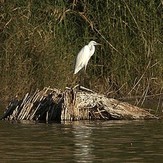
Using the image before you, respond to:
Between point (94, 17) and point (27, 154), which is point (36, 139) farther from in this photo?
point (94, 17)

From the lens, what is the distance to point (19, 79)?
808 inches

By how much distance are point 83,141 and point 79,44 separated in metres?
9.56

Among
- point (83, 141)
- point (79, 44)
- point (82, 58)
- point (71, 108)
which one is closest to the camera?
point (83, 141)

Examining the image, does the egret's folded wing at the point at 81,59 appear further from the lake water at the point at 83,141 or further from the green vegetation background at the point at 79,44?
the lake water at the point at 83,141

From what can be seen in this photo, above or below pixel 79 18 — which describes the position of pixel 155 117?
below

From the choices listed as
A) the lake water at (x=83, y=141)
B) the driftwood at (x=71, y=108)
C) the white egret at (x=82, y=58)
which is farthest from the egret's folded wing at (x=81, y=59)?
the lake water at (x=83, y=141)

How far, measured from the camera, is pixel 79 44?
21.4 metres

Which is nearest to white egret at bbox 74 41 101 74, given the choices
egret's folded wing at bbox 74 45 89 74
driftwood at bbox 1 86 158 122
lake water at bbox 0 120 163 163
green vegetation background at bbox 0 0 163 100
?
egret's folded wing at bbox 74 45 89 74

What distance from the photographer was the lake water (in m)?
10.4

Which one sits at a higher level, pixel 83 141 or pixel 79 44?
pixel 79 44

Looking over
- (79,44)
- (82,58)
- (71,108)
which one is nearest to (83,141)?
(71,108)

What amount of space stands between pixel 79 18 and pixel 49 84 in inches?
96.8

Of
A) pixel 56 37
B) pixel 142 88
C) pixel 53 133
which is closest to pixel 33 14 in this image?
pixel 56 37

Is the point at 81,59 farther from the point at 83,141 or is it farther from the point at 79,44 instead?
the point at 83,141
